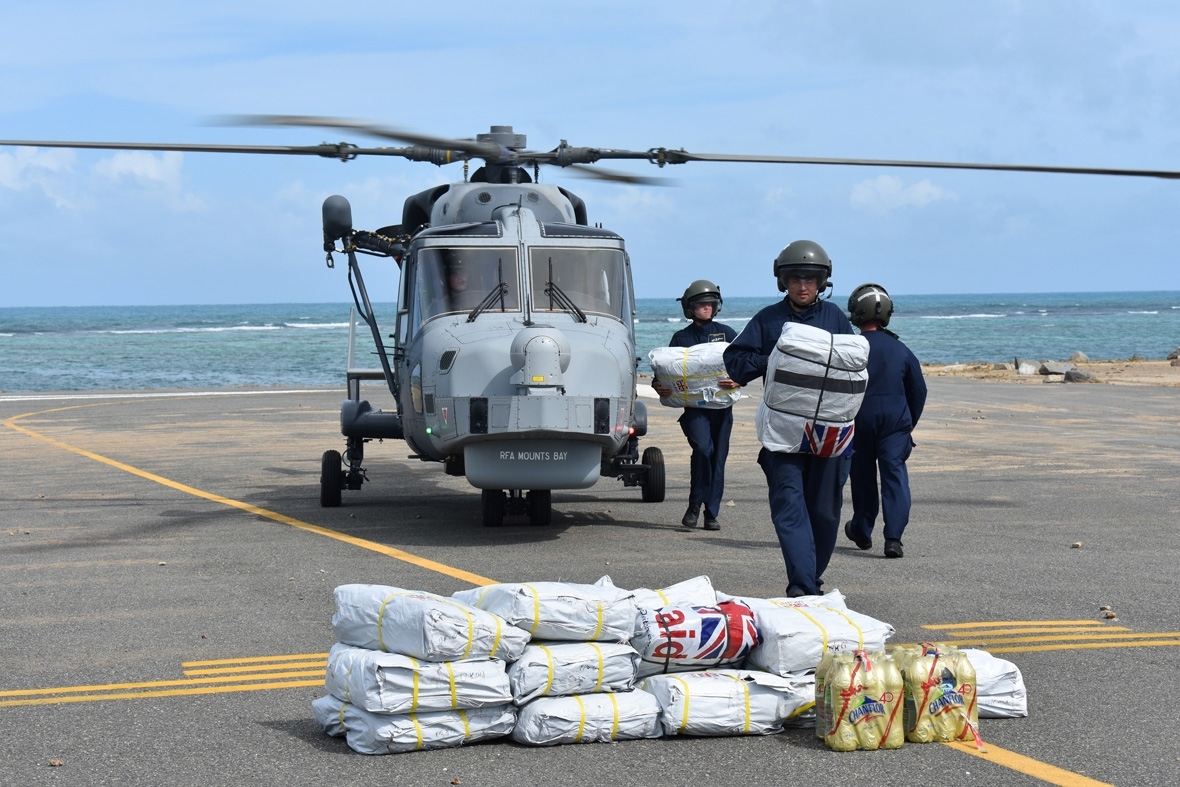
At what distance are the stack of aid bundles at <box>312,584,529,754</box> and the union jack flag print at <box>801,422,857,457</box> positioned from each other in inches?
106

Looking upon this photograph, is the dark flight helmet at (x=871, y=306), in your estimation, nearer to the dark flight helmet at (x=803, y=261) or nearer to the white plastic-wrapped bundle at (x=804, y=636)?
the dark flight helmet at (x=803, y=261)

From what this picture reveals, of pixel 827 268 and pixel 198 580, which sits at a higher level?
pixel 827 268

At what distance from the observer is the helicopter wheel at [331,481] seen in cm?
1289

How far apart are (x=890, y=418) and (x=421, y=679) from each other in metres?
5.59

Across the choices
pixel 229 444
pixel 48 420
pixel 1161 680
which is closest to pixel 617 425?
pixel 1161 680

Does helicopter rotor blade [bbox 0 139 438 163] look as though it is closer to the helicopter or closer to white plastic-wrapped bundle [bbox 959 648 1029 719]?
the helicopter

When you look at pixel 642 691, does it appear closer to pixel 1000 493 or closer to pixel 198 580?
pixel 198 580

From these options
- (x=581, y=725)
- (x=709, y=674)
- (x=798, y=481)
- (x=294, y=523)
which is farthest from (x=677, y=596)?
(x=294, y=523)

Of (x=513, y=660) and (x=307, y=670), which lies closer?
(x=513, y=660)

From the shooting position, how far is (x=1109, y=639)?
712cm

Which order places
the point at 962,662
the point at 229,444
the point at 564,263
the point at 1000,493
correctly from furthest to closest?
the point at 229,444
the point at 1000,493
the point at 564,263
the point at 962,662

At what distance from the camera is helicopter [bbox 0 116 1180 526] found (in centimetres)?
1005

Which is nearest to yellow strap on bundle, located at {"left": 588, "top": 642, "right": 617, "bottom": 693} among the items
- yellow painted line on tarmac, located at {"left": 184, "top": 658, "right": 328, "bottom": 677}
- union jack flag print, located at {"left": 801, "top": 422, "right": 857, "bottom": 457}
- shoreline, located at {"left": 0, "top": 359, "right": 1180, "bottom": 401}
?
yellow painted line on tarmac, located at {"left": 184, "top": 658, "right": 328, "bottom": 677}

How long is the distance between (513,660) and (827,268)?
347cm
